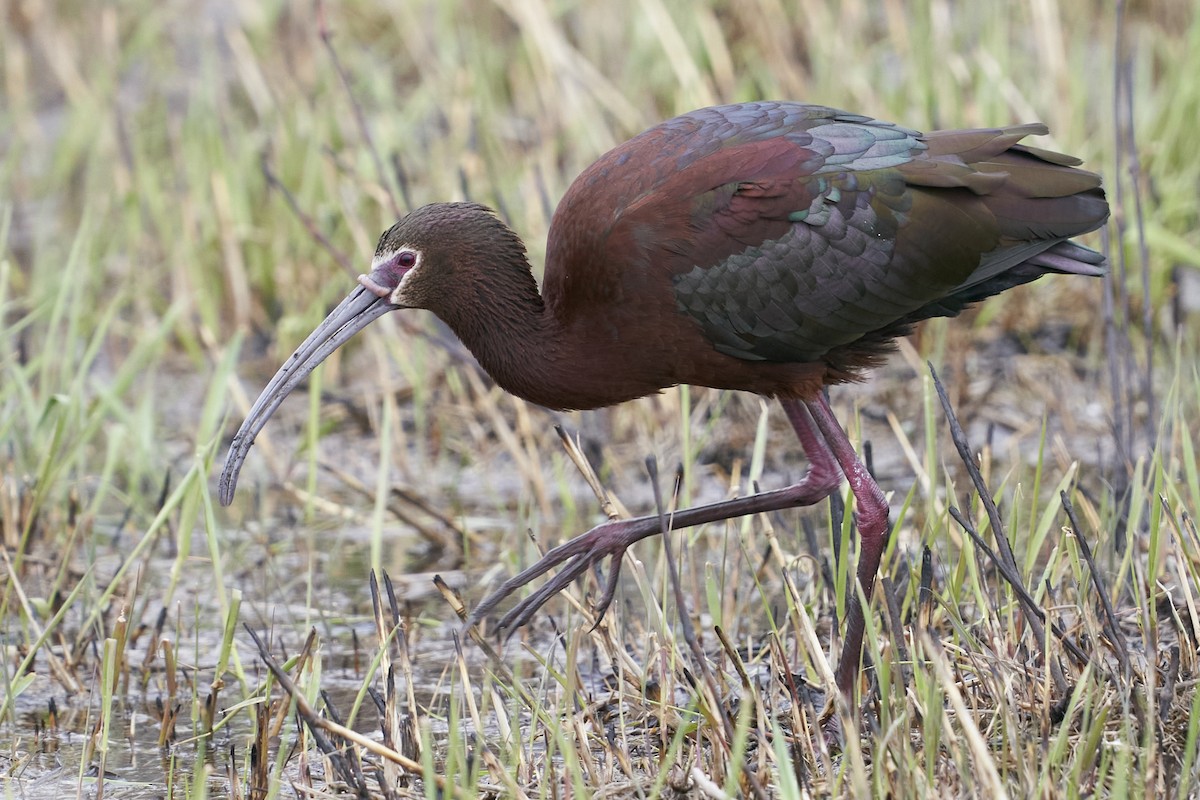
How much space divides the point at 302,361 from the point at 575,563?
2.54 ft

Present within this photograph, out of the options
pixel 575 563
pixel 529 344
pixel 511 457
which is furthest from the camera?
pixel 511 457

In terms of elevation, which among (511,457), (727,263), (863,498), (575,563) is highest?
(727,263)

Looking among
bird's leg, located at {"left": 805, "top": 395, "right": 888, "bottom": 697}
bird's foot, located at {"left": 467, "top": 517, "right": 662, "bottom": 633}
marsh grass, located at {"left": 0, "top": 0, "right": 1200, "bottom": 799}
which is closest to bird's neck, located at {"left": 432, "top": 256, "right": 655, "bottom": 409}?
marsh grass, located at {"left": 0, "top": 0, "right": 1200, "bottom": 799}

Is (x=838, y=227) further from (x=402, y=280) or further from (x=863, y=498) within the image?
(x=402, y=280)

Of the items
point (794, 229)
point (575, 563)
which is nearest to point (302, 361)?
point (575, 563)

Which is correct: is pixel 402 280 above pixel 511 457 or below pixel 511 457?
above

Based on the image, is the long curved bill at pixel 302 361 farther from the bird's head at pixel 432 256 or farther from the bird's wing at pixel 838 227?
the bird's wing at pixel 838 227

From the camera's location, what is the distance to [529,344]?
13.1ft

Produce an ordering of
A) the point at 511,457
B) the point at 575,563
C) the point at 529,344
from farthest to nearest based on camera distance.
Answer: the point at 511,457 → the point at 529,344 → the point at 575,563

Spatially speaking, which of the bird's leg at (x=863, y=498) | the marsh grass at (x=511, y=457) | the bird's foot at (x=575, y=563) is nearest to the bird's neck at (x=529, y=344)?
the marsh grass at (x=511, y=457)

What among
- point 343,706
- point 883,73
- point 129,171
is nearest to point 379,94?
point 129,171

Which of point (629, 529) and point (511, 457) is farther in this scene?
point (511, 457)

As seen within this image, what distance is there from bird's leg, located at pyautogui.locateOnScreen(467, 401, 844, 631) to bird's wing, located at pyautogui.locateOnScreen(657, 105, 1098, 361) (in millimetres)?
329

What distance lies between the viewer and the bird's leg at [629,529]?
3.83 m
